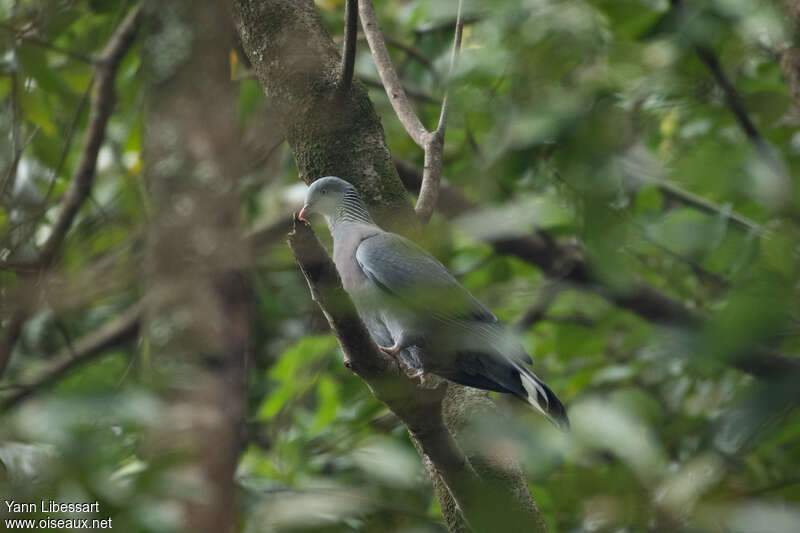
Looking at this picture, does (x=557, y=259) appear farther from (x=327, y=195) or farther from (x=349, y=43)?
(x=349, y=43)

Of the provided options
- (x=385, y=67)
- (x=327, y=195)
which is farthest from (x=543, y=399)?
(x=385, y=67)

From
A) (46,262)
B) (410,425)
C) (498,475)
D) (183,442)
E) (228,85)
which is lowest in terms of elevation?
(498,475)

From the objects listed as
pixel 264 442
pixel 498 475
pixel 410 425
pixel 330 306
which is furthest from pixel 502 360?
pixel 264 442

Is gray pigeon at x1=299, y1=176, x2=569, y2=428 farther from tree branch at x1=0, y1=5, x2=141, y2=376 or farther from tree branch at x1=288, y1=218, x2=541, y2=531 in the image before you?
tree branch at x1=0, y1=5, x2=141, y2=376

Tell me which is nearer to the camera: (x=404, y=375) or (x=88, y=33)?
(x=404, y=375)

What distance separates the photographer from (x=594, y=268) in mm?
1485

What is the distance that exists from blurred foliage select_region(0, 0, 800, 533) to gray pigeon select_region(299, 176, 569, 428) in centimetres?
23

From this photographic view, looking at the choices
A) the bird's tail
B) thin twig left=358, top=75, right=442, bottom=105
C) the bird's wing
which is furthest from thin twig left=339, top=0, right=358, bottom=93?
thin twig left=358, top=75, right=442, bottom=105

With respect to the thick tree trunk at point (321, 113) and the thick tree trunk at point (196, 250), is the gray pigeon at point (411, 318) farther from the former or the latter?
the thick tree trunk at point (196, 250)

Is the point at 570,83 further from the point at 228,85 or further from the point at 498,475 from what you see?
the point at 498,475

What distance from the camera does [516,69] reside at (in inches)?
58.1

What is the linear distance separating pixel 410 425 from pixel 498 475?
0.53 m

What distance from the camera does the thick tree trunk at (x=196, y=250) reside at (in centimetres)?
126

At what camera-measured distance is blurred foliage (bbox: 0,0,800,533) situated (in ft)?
3.59
